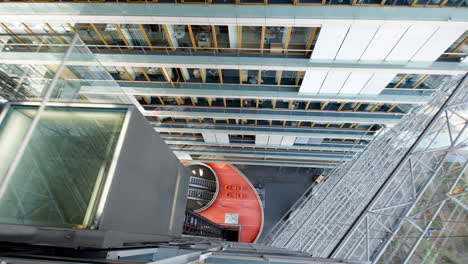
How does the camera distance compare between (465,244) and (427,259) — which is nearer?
(465,244)

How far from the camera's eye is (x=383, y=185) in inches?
191

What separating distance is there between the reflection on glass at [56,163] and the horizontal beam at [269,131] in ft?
43.1

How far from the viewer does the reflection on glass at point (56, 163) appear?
2793mm

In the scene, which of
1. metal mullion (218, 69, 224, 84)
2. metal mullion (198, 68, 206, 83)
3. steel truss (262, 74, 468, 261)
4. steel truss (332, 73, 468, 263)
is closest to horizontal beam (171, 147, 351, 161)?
steel truss (262, 74, 468, 261)

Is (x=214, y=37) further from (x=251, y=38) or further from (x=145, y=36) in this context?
(x=145, y=36)

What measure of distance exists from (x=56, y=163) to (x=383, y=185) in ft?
19.0

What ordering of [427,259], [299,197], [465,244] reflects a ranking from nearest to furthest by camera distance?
[465,244], [427,259], [299,197]

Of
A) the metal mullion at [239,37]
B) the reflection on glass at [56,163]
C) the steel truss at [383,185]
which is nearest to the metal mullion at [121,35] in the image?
the metal mullion at [239,37]

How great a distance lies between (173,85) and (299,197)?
19.0 meters

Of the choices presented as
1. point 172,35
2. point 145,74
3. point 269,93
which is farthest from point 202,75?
point 269,93

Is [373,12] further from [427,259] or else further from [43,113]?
[43,113]

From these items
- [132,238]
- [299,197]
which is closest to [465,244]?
[132,238]

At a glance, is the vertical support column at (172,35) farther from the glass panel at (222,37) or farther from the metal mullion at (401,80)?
the metal mullion at (401,80)

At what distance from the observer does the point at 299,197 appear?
83.6 ft
